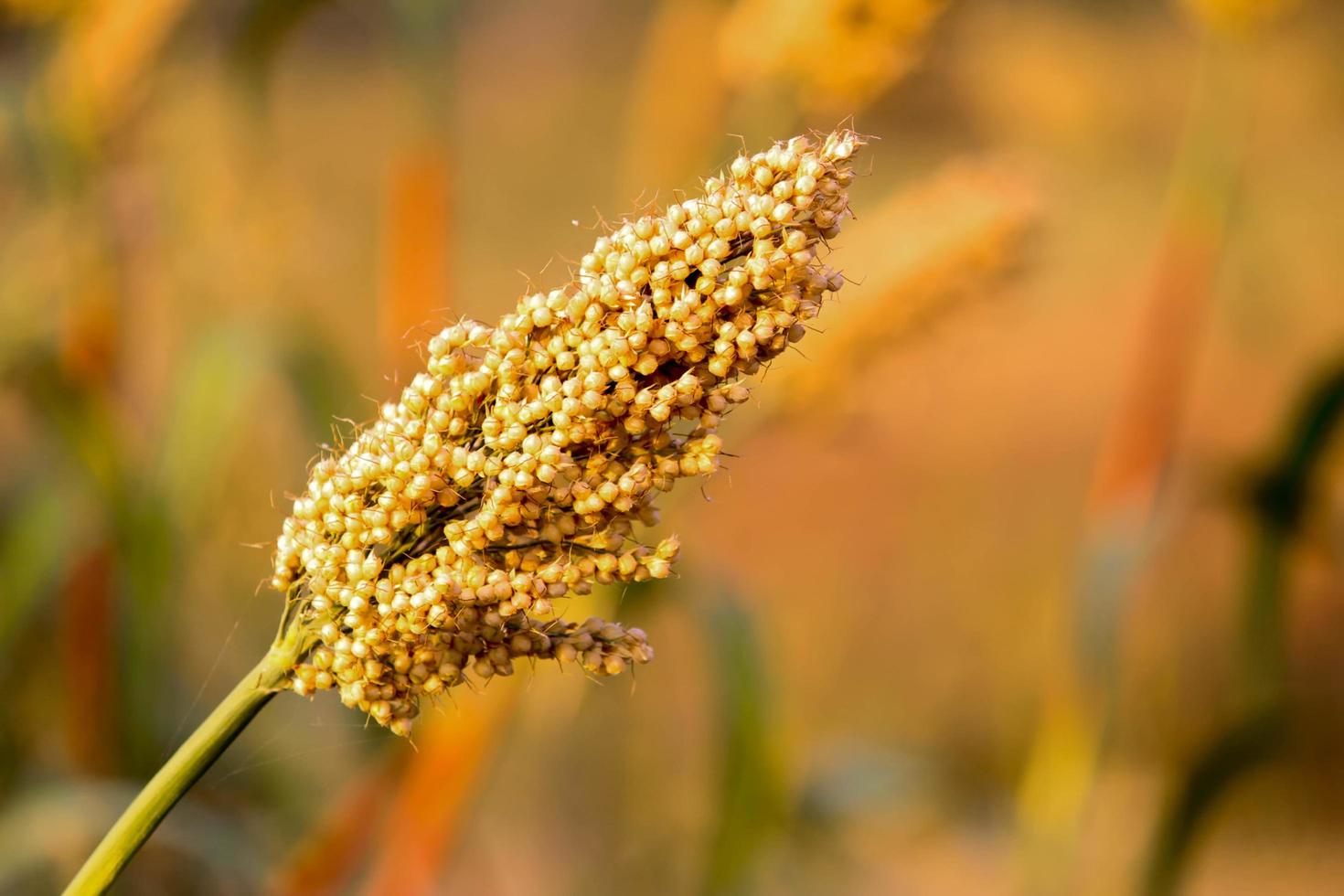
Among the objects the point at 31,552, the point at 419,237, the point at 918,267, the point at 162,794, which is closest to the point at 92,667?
the point at 31,552

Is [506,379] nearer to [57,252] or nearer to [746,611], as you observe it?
[746,611]

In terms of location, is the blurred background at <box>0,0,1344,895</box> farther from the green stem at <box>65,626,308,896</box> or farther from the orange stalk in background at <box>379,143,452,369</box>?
the green stem at <box>65,626,308,896</box>

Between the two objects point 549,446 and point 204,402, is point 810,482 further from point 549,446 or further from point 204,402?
point 549,446

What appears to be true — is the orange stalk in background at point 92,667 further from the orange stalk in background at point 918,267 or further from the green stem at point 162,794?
the green stem at point 162,794

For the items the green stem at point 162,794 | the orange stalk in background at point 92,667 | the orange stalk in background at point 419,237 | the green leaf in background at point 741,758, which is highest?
the orange stalk in background at point 419,237

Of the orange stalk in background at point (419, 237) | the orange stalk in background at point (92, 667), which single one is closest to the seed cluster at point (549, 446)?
the orange stalk in background at point (419, 237)
